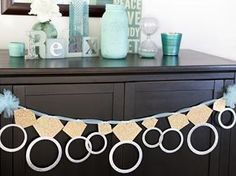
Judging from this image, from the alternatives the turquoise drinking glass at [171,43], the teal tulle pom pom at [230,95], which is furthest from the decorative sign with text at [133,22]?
the teal tulle pom pom at [230,95]

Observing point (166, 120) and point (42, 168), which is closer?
point (42, 168)

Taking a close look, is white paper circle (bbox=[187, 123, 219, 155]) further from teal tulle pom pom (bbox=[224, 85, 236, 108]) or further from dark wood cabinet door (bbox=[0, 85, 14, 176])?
dark wood cabinet door (bbox=[0, 85, 14, 176])

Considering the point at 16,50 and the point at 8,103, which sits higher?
the point at 16,50

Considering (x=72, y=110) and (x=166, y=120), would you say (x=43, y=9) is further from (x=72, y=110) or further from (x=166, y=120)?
(x=166, y=120)

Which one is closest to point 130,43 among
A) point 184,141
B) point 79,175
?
point 184,141

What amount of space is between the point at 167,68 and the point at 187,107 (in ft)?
0.59

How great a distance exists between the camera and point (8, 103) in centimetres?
140

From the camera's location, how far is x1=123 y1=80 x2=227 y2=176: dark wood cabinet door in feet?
5.13

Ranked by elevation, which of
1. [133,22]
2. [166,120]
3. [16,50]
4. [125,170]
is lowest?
[125,170]

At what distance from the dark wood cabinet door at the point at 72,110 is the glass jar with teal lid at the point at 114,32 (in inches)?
9.9

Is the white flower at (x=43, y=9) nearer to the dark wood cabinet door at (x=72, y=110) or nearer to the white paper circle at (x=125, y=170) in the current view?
the dark wood cabinet door at (x=72, y=110)

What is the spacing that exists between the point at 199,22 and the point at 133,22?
1.41ft

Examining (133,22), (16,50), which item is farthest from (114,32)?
(16,50)

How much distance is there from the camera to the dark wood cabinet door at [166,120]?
1.56 m
